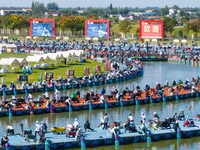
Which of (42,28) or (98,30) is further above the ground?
(42,28)

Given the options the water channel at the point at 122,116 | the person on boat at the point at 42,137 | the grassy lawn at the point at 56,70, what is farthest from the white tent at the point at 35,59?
the person on boat at the point at 42,137

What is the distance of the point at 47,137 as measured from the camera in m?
46.9

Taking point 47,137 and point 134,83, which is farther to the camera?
point 134,83

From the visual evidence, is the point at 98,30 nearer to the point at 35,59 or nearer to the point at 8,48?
the point at 8,48

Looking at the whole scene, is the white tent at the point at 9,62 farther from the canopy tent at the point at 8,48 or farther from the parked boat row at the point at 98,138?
the parked boat row at the point at 98,138

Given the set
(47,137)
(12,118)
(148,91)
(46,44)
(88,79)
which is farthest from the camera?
(46,44)

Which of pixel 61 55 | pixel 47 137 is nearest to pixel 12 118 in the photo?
pixel 47 137

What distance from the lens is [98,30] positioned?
131 metres

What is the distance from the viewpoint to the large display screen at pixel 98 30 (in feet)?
428

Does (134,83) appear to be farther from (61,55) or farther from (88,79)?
(61,55)

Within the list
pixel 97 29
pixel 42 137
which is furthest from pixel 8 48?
pixel 42 137

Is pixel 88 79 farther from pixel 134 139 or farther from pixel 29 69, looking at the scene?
pixel 134 139

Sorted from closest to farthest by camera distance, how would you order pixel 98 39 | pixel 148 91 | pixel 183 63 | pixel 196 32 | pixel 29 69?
pixel 148 91, pixel 29 69, pixel 183 63, pixel 98 39, pixel 196 32

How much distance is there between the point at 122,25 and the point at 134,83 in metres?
79.0
